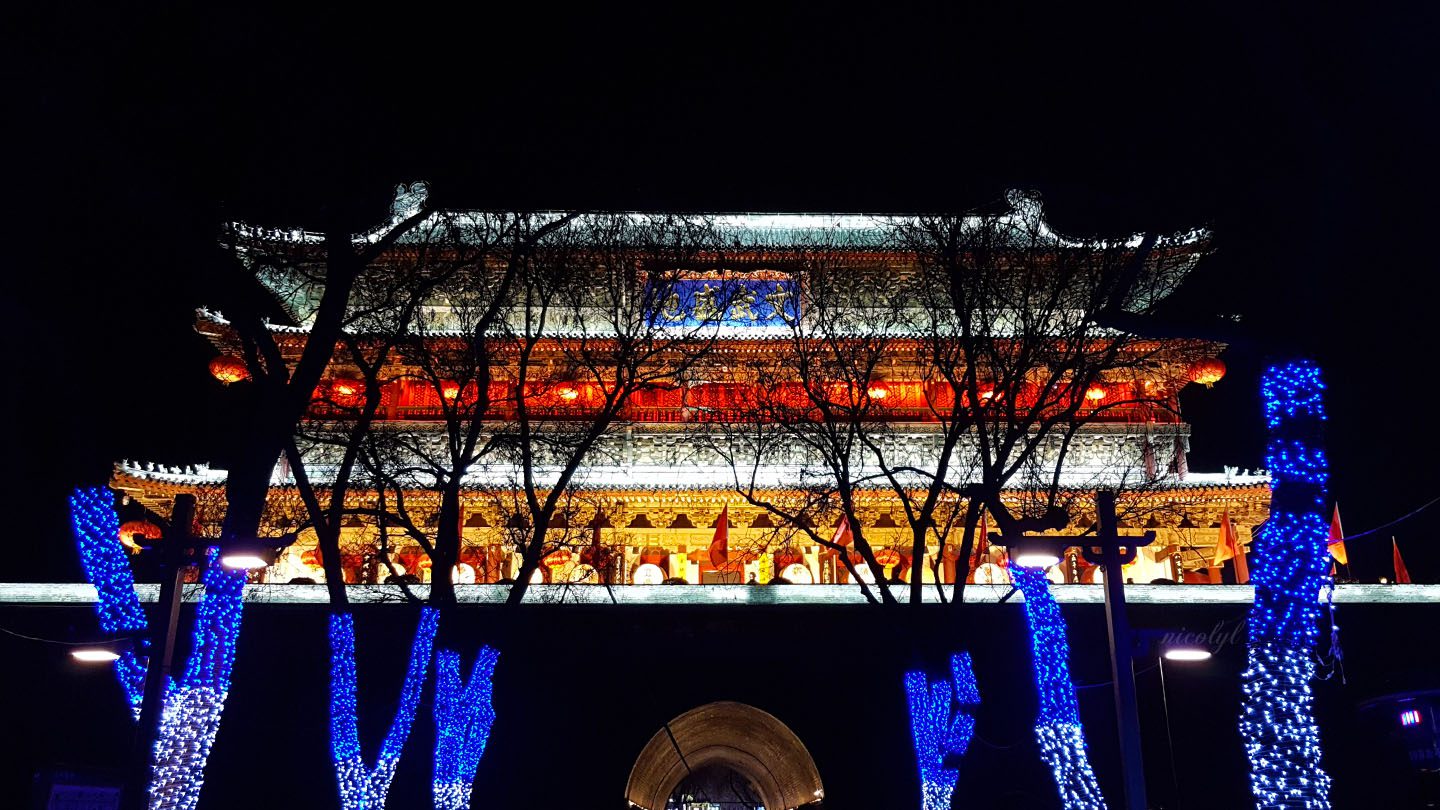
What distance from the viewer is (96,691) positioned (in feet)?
49.3

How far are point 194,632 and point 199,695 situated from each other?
0.59 meters

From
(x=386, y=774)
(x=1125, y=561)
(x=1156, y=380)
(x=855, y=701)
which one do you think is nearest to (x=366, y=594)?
(x=386, y=774)

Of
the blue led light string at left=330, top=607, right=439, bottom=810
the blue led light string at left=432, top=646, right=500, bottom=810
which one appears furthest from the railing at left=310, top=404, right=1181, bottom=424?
the blue led light string at left=330, top=607, right=439, bottom=810

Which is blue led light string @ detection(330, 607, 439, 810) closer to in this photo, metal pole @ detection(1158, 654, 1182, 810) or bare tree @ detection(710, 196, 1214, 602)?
bare tree @ detection(710, 196, 1214, 602)

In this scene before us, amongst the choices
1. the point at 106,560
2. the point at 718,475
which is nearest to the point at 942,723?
the point at 718,475

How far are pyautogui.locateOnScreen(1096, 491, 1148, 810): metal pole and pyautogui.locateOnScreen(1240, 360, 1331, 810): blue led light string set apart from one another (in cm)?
84

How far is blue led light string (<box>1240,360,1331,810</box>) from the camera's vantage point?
689 centimetres

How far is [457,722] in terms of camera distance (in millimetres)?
11586

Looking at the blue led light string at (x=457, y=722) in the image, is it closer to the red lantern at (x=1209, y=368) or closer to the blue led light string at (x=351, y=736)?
the blue led light string at (x=351, y=736)

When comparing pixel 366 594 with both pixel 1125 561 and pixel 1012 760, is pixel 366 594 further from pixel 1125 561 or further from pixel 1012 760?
pixel 1125 561

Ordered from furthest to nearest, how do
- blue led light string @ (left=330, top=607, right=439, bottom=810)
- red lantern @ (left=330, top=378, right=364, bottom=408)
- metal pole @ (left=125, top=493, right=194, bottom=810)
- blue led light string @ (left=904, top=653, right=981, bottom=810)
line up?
1. red lantern @ (left=330, top=378, right=364, bottom=408)
2. blue led light string @ (left=904, top=653, right=981, bottom=810)
3. blue led light string @ (left=330, top=607, right=439, bottom=810)
4. metal pole @ (left=125, top=493, right=194, bottom=810)

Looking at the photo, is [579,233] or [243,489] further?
[579,233]

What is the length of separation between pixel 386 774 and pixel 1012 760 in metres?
9.31

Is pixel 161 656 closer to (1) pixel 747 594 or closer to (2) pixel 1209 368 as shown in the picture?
(1) pixel 747 594
